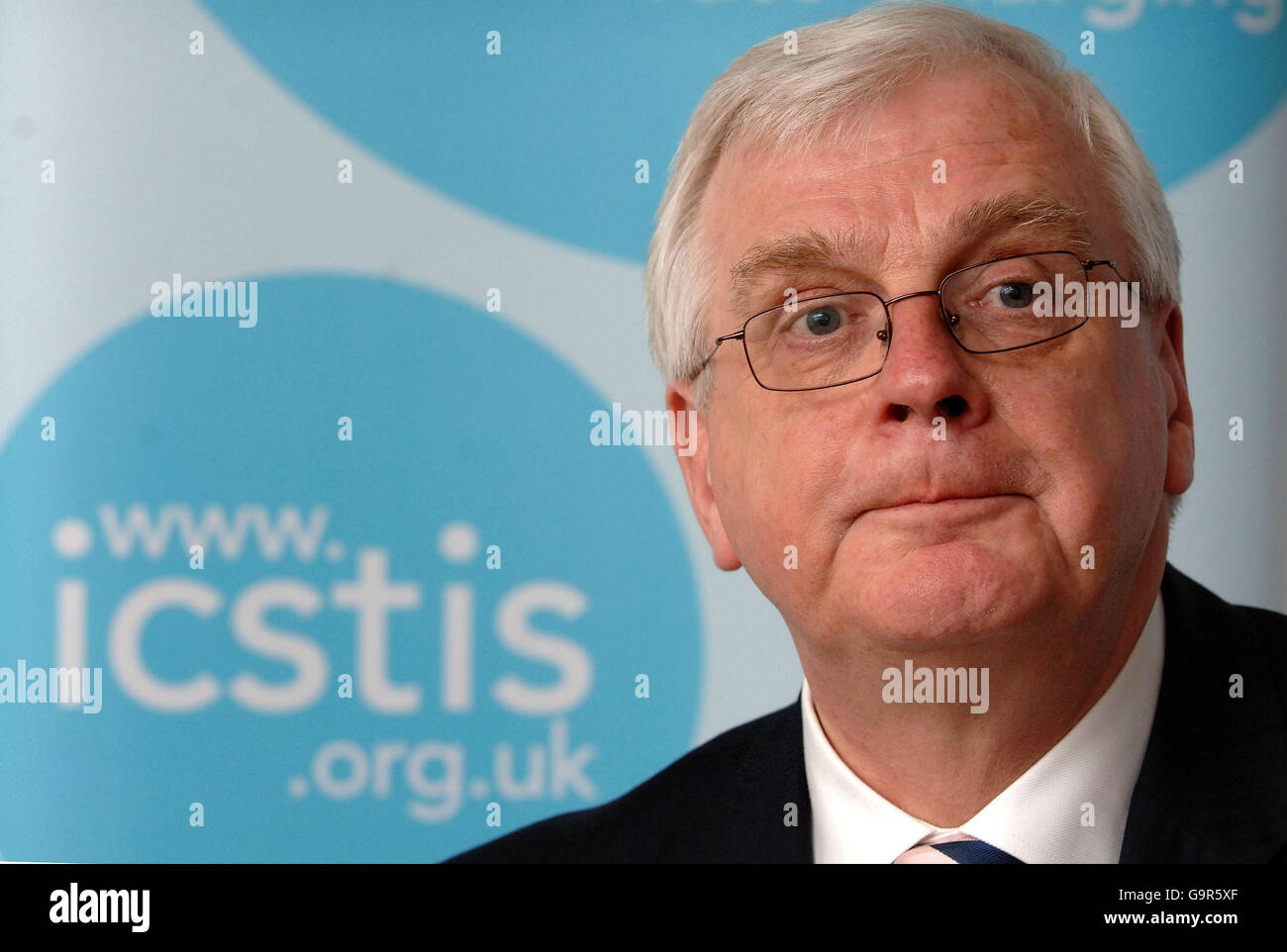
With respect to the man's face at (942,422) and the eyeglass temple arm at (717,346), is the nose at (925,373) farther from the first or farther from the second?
the eyeglass temple arm at (717,346)

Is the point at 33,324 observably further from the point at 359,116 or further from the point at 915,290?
the point at 915,290

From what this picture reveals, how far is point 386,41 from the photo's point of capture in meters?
1.63

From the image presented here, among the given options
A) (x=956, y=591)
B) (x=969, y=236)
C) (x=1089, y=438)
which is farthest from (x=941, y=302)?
(x=956, y=591)

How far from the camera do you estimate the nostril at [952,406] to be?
3.94 feet

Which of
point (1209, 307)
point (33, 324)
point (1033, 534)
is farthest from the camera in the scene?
point (33, 324)

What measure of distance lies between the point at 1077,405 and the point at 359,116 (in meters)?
1.10

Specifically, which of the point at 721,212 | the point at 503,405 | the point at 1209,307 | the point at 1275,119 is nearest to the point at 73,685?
the point at 503,405

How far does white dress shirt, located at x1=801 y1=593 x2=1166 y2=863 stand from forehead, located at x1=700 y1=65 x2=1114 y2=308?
0.51 m

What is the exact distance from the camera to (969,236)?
4.01ft

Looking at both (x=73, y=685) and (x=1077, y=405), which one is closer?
(x=1077, y=405)

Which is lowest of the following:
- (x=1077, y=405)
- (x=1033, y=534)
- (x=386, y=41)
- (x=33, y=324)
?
(x=1033, y=534)

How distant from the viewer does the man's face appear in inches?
46.9

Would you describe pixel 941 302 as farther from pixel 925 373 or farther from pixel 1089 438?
pixel 1089 438

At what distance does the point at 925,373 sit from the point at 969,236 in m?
0.17
